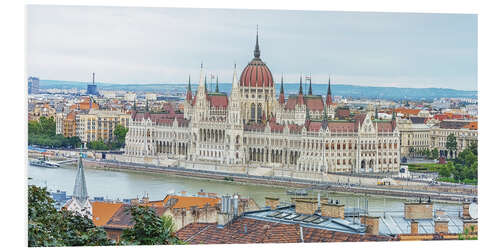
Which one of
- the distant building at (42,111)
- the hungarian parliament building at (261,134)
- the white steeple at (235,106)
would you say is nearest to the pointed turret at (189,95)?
the hungarian parliament building at (261,134)

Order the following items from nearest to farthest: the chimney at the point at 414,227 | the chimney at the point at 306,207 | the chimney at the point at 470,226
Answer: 1. the chimney at the point at 306,207
2. the chimney at the point at 414,227
3. the chimney at the point at 470,226

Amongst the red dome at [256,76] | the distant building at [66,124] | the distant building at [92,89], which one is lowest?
the distant building at [66,124]

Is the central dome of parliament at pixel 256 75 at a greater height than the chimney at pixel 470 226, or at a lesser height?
greater

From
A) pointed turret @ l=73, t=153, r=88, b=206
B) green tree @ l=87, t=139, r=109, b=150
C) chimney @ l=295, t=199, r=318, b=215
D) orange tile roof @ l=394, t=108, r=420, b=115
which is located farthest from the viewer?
green tree @ l=87, t=139, r=109, b=150

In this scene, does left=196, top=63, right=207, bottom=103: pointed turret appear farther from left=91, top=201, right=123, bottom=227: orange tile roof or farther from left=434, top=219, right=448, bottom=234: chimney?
left=434, top=219, right=448, bottom=234: chimney

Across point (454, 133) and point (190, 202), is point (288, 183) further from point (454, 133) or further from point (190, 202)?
point (190, 202)

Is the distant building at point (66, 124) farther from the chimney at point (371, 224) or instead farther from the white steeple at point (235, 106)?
the chimney at point (371, 224)

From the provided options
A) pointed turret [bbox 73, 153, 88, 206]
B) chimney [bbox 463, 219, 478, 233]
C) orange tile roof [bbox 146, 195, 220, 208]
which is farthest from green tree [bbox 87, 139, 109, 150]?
chimney [bbox 463, 219, 478, 233]
